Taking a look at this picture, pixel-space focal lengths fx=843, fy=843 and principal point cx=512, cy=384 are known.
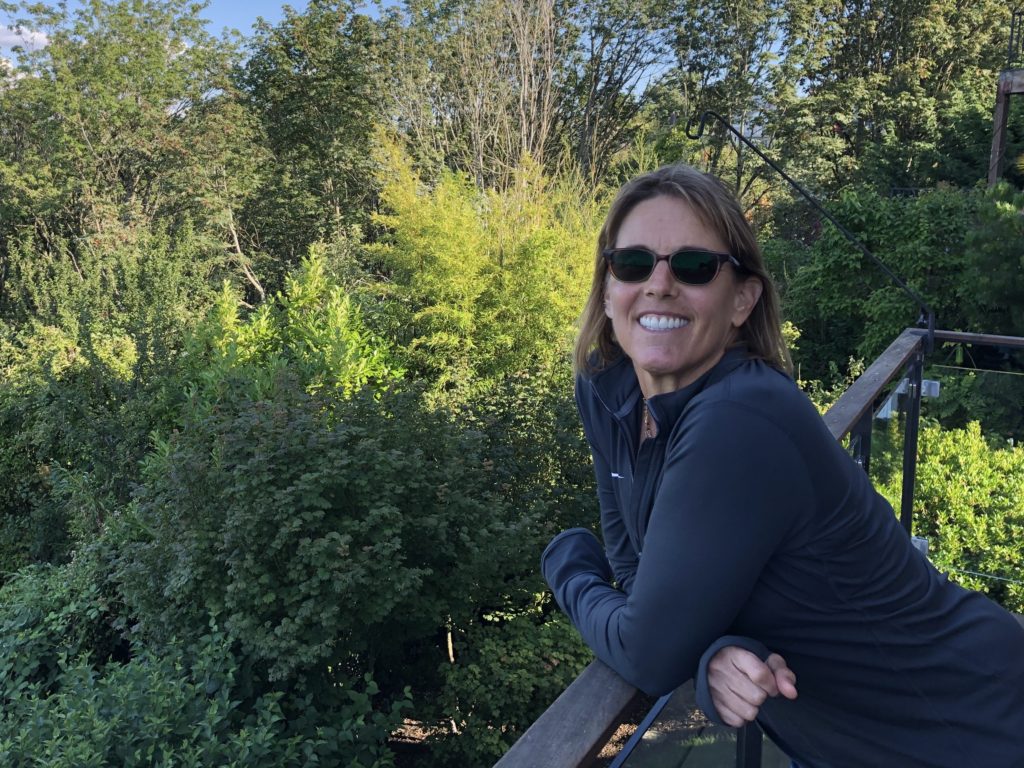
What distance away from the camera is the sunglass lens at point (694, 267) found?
1120 mm

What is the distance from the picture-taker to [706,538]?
34.1 inches

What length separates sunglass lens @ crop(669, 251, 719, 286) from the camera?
1120mm

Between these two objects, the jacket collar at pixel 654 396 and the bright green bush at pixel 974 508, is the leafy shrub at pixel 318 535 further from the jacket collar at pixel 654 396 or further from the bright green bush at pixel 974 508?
the jacket collar at pixel 654 396

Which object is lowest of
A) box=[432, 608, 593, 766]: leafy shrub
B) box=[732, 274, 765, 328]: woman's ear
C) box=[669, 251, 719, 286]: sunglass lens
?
box=[432, 608, 593, 766]: leafy shrub

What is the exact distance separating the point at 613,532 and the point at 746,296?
39 centimetres

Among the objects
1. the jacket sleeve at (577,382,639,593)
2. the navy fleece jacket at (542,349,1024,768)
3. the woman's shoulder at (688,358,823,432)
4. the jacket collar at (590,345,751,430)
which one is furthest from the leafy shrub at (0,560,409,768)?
the woman's shoulder at (688,358,823,432)

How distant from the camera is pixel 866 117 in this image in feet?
62.1

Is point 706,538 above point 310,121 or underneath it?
underneath

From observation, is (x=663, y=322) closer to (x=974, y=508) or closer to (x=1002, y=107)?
(x=974, y=508)

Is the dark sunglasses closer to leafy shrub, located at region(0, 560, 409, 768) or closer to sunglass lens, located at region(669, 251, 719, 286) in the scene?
sunglass lens, located at region(669, 251, 719, 286)

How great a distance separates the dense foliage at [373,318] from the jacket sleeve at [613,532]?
151 cm

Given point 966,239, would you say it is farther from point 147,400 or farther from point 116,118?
point 116,118

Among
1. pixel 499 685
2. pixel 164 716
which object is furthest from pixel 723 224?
pixel 499 685

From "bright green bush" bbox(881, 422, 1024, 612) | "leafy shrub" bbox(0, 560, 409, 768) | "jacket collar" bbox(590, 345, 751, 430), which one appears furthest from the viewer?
"bright green bush" bbox(881, 422, 1024, 612)
